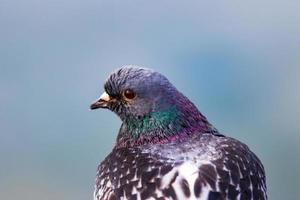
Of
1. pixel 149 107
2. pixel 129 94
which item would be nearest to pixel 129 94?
pixel 129 94

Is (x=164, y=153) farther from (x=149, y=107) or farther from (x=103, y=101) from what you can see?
(x=103, y=101)

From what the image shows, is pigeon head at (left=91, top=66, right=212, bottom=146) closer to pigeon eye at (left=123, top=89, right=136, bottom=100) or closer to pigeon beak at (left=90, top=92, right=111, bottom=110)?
pigeon eye at (left=123, top=89, right=136, bottom=100)

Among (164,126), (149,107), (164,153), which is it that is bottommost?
(164,153)

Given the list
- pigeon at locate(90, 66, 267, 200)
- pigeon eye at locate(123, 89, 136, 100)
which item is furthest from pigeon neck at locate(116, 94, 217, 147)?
pigeon eye at locate(123, 89, 136, 100)

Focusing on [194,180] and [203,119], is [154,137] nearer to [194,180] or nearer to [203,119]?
[203,119]

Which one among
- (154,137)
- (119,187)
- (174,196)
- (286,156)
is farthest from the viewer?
(286,156)

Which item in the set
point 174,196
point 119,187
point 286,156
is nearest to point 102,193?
point 119,187

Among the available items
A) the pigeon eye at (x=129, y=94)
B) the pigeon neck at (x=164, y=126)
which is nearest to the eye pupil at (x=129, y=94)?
the pigeon eye at (x=129, y=94)
